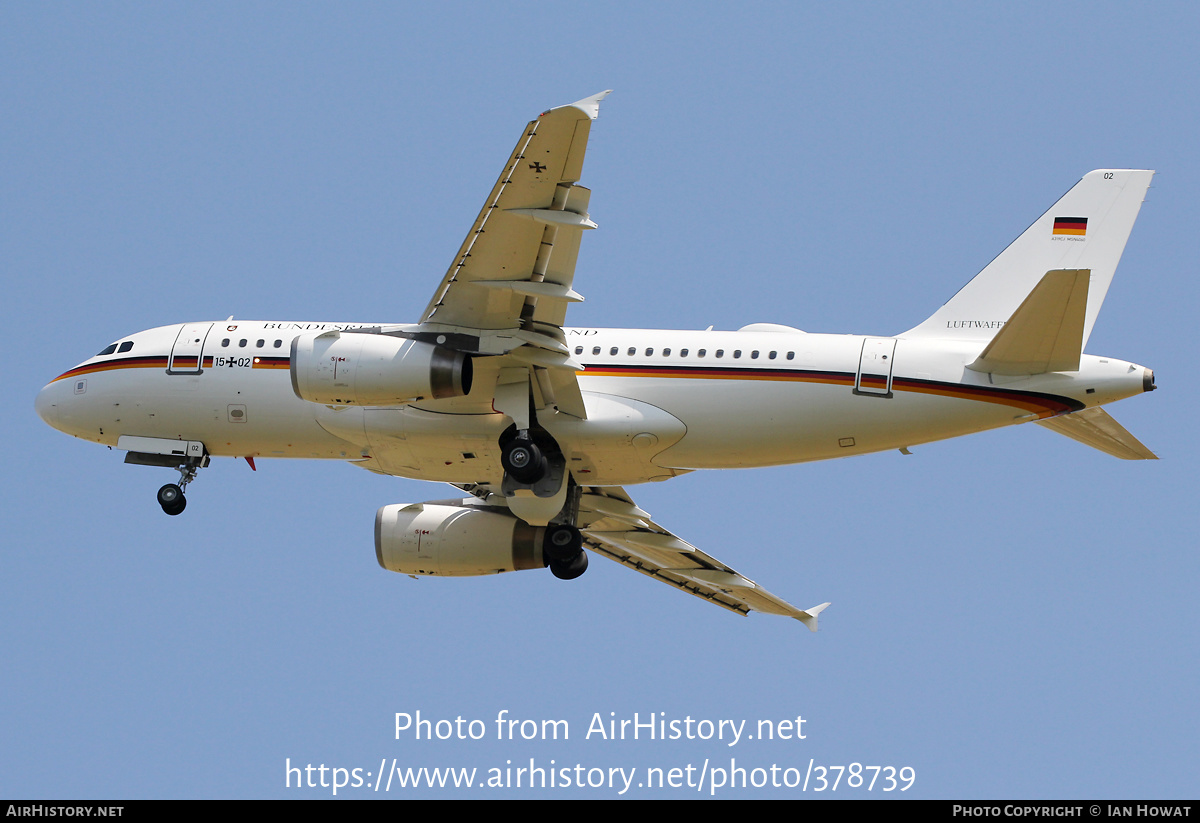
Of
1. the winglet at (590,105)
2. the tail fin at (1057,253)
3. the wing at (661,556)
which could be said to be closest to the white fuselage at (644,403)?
the tail fin at (1057,253)

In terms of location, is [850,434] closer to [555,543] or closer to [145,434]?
[555,543]

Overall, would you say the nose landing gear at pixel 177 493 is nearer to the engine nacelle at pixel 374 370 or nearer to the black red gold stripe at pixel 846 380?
the black red gold stripe at pixel 846 380

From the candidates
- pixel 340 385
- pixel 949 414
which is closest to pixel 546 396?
pixel 340 385

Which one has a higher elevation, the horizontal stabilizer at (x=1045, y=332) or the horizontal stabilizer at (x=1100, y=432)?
the horizontal stabilizer at (x=1045, y=332)

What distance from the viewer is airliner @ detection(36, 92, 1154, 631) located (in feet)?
82.4

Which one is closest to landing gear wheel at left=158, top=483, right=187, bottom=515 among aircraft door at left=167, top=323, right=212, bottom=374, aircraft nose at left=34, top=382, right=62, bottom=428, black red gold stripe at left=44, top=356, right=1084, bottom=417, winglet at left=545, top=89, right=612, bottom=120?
aircraft door at left=167, top=323, right=212, bottom=374

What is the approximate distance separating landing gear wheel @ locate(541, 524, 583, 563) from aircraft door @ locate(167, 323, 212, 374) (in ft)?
25.6

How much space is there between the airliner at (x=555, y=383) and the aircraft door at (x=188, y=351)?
46 mm

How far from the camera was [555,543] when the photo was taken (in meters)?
30.6

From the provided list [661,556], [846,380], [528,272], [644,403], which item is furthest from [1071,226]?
[661,556]

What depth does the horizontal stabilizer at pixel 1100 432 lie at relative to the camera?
26.6 meters

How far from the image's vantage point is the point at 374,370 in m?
25.5

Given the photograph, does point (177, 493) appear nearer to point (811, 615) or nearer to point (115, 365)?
point (115, 365)

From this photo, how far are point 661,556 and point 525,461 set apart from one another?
8581mm
